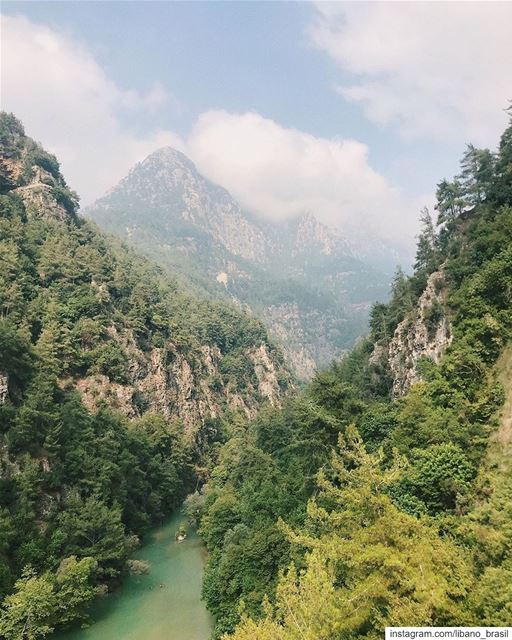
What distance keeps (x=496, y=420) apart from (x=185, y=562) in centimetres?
3342

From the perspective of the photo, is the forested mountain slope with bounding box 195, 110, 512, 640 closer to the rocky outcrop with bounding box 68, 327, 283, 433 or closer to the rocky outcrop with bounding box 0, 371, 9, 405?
the rocky outcrop with bounding box 68, 327, 283, 433

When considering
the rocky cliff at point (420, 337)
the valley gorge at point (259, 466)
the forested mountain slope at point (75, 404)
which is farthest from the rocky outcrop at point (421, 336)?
the forested mountain slope at point (75, 404)

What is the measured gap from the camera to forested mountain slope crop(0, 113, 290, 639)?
3297cm

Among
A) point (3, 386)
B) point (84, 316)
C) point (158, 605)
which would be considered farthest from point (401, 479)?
point (84, 316)

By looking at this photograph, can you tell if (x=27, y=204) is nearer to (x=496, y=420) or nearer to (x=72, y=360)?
(x=72, y=360)

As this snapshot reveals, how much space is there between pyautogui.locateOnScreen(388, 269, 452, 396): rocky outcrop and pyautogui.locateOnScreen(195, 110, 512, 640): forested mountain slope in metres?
0.21

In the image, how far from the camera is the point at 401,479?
21.5 m

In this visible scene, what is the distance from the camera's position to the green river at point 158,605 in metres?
30.7

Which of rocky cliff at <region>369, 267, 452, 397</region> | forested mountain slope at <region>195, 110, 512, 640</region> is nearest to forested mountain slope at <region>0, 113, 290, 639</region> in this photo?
forested mountain slope at <region>195, 110, 512, 640</region>

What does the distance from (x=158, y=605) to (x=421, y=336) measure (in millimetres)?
32708

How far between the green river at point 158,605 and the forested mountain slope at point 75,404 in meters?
1.86

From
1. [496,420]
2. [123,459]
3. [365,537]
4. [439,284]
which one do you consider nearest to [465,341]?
[496,420]

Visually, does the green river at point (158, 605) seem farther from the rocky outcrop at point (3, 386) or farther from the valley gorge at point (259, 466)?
the rocky outcrop at point (3, 386)

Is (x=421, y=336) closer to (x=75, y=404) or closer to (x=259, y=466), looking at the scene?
(x=259, y=466)
